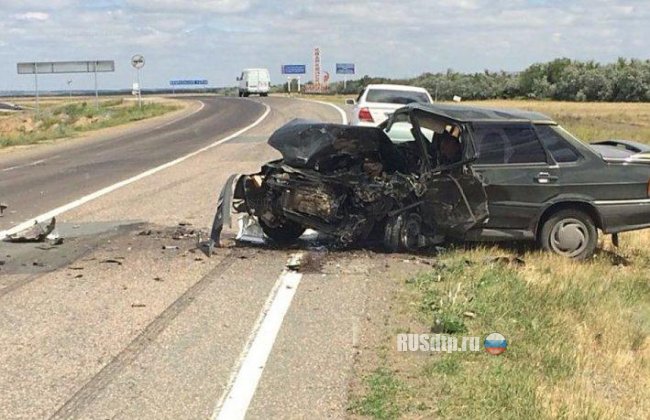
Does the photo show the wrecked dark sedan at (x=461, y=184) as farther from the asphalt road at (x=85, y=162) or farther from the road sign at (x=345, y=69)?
the road sign at (x=345, y=69)

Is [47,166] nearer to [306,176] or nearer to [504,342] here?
[306,176]

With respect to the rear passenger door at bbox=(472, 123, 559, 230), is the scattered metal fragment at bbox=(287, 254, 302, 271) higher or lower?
lower

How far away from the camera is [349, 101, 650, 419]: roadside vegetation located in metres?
4.17

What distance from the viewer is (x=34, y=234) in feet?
29.5

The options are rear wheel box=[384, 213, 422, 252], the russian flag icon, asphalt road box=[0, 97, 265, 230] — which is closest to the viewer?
the russian flag icon

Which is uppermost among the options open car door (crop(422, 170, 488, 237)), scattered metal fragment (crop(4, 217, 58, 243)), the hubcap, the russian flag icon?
open car door (crop(422, 170, 488, 237))

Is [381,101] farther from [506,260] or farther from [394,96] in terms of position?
[506,260]

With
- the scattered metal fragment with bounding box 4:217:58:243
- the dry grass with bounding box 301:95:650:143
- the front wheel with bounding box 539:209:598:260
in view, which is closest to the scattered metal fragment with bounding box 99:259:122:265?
the scattered metal fragment with bounding box 4:217:58:243

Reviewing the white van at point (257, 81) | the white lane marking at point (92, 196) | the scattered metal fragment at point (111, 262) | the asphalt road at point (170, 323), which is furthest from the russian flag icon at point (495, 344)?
the white van at point (257, 81)

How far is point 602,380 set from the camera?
15.7ft

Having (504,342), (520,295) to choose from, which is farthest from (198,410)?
(520,295)

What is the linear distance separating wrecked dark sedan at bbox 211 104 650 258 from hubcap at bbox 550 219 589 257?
0.01 meters

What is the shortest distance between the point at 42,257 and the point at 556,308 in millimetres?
5229

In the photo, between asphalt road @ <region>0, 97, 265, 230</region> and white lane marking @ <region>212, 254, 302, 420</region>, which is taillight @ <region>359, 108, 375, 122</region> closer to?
asphalt road @ <region>0, 97, 265, 230</region>
